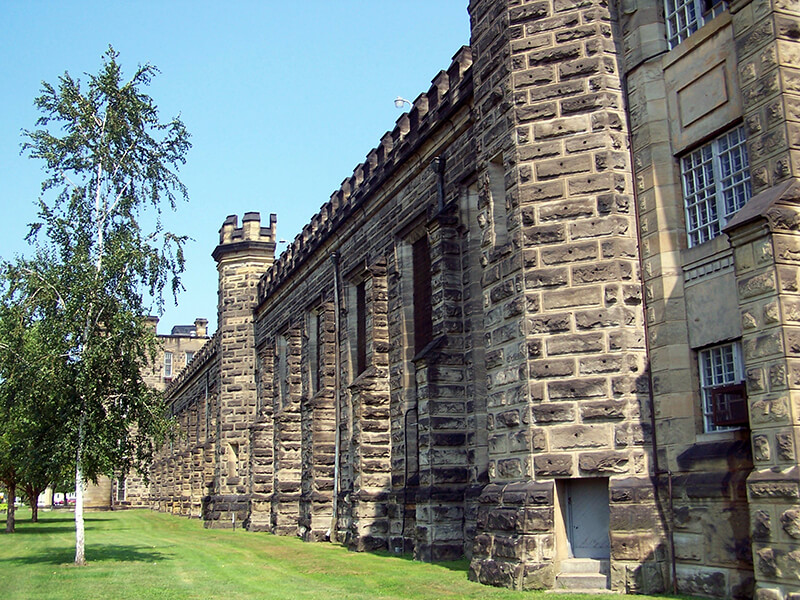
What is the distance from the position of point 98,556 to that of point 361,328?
8751 millimetres

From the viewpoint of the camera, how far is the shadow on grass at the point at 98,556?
18.9m

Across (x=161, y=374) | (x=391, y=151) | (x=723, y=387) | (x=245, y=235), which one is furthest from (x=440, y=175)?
(x=161, y=374)

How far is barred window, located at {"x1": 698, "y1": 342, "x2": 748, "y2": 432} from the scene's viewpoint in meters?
9.75

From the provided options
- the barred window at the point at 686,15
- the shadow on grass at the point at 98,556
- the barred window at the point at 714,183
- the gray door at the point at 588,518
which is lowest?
the shadow on grass at the point at 98,556

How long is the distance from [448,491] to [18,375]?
8804 mm

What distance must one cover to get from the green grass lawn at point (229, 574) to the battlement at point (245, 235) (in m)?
16.2

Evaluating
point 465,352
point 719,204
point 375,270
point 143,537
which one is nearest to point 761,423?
point 719,204

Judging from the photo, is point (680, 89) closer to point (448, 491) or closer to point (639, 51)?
point (639, 51)

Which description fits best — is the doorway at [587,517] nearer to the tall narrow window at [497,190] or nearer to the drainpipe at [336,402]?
the tall narrow window at [497,190]

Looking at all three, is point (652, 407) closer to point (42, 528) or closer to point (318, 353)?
point (318, 353)

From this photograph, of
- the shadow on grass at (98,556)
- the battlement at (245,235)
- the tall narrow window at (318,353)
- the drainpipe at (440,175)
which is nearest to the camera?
the drainpipe at (440,175)

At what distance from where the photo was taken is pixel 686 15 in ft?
38.2

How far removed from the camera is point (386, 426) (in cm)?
2039

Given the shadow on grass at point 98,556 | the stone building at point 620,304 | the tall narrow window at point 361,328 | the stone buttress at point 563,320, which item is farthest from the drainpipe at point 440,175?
the shadow on grass at point 98,556
